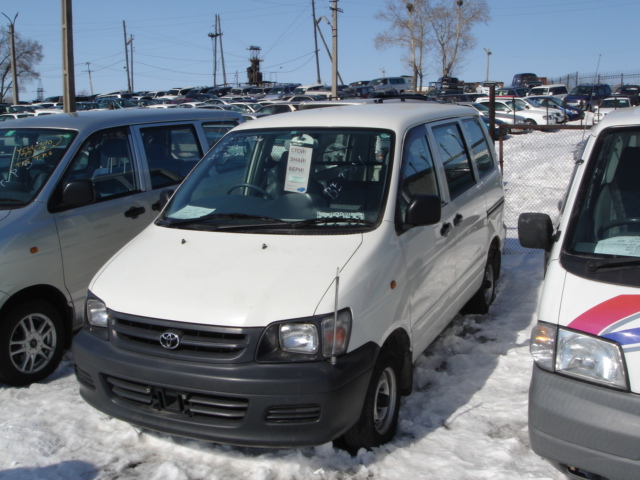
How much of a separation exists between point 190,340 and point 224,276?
42 cm

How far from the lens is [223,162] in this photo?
4.64 m

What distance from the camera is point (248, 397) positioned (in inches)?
121

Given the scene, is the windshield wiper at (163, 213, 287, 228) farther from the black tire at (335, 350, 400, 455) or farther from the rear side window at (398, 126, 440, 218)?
the black tire at (335, 350, 400, 455)

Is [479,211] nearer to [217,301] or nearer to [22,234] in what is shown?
[217,301]

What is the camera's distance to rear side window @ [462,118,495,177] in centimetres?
564

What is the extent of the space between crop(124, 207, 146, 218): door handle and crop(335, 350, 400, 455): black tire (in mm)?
2820

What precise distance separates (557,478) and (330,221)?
6.06ft

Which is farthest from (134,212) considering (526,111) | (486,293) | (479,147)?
(526,111)

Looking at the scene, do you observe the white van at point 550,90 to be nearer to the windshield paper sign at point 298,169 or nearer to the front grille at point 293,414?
the windshield paper sign at point 298,169

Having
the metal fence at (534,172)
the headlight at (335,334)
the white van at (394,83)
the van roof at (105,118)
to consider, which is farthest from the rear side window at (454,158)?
the white van at (394,83)

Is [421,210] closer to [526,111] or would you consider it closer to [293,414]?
[293,414]

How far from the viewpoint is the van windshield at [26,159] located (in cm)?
488

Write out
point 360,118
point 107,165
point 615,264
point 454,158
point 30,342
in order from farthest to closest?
1. point 107,165
2. point 454,158
3. point 30,342
4. point 360,118
5. point 615,264

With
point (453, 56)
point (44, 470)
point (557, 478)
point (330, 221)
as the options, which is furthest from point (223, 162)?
point (453, 56)
